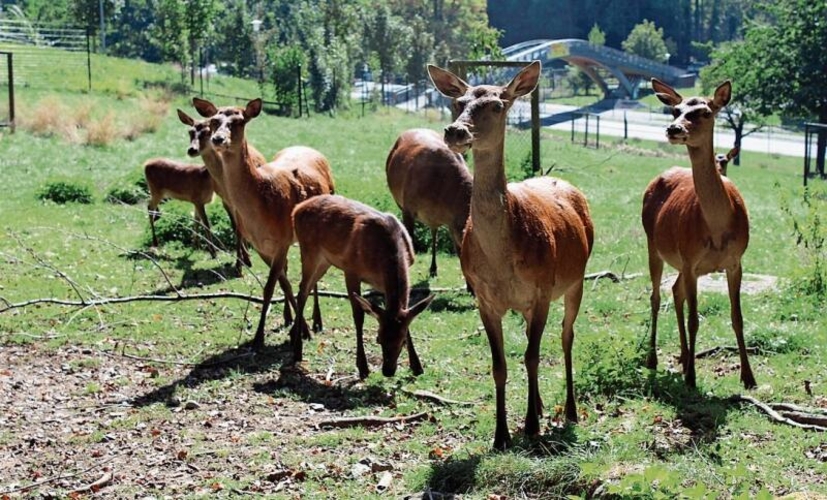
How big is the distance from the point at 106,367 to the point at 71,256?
4.40 m

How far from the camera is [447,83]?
23.2 ft

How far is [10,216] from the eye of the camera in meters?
15.9

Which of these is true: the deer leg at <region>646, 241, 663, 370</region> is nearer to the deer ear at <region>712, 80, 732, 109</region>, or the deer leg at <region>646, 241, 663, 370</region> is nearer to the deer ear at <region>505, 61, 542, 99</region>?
the deer ear at <region>712, 80, 732, 109</region>

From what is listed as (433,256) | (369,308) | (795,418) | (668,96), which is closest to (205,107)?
(369,308)

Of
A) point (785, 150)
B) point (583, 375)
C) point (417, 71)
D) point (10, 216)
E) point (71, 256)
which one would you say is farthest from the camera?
point (417, 71)

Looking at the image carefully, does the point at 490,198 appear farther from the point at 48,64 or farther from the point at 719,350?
the point at 48,64

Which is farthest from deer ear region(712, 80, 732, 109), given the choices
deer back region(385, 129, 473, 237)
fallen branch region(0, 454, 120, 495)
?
fallen branch region(0, 454, 120, 495)

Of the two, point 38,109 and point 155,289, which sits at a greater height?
point 38,109

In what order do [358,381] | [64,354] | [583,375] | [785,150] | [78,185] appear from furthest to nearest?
[785,150] < [78,185] < [64,354] < [358,381] < [583,375]

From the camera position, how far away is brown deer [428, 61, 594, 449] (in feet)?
21.8

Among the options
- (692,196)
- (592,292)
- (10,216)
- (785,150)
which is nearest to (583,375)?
(692,196)

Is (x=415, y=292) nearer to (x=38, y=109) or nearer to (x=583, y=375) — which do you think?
(x=583, y=375)

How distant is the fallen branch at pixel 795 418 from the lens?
722cm

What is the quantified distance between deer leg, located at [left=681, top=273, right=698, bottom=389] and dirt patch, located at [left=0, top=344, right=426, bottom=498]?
7.60 ft
